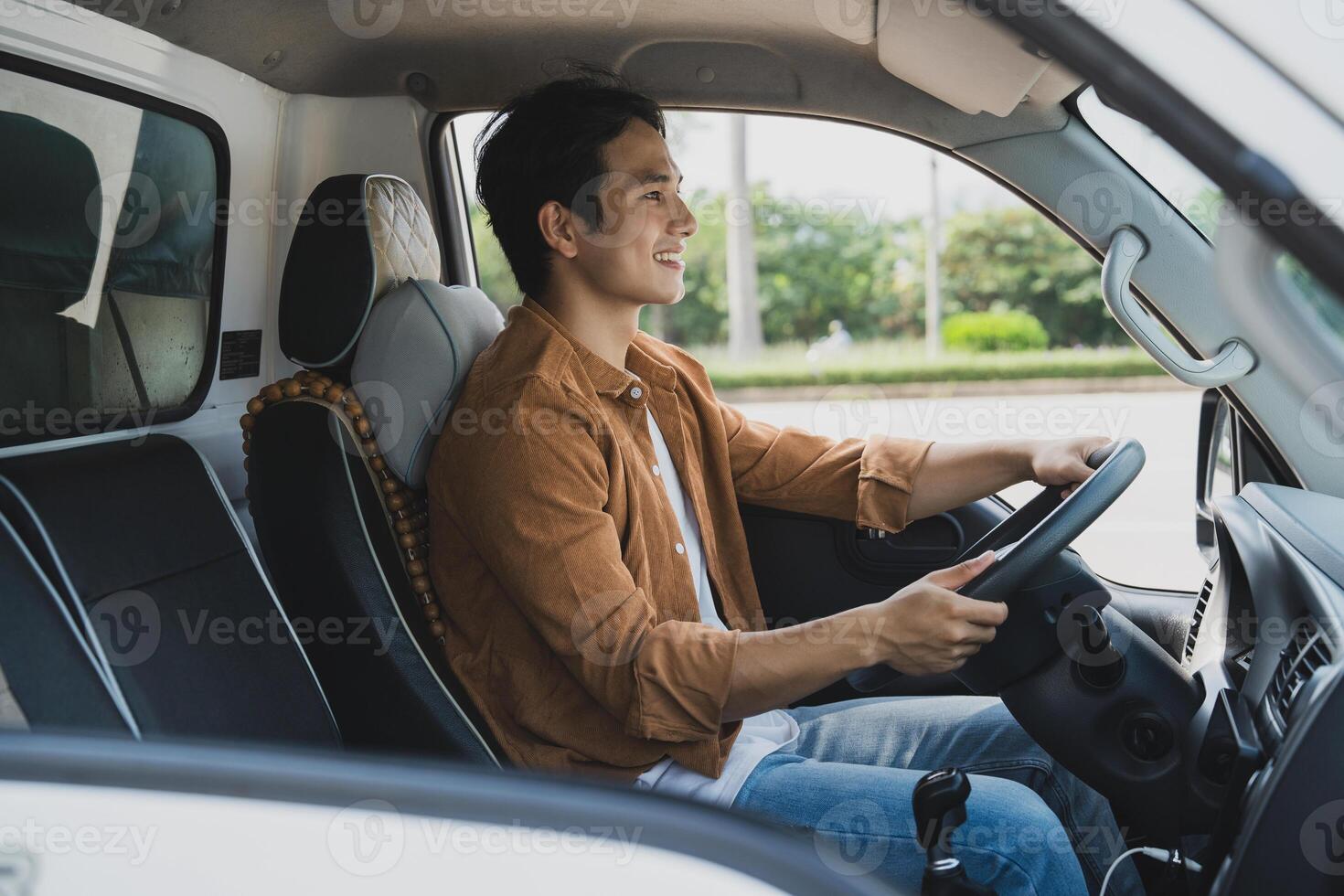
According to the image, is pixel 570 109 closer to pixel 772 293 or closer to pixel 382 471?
pixel 382 471

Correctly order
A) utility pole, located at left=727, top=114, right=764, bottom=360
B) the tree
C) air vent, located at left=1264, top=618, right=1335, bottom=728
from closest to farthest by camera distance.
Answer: air vent, located at left=1264, top=618, right=1335, bottom=728, utility pole, located at left=727, top=114, right=764, bottom=360, the tree

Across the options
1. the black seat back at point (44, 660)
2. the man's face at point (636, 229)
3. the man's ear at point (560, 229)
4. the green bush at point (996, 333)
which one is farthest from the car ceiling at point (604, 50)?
the green bush at point (996, 333)

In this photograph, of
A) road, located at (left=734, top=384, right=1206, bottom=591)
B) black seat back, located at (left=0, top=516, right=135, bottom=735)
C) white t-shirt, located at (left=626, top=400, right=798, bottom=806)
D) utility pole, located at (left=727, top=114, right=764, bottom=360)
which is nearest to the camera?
black seat back, located at (left=0, top=516, right=135, bottom=735)

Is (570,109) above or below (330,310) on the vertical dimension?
above

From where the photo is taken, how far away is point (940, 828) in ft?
4.38

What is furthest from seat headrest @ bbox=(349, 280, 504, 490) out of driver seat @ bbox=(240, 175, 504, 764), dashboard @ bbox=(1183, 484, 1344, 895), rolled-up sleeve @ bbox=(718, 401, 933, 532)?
dashboard @ bbox=(1183, 484, 1344, 895)

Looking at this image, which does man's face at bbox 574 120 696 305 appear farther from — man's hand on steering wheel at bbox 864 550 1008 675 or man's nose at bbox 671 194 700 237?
man's hand on steering wheel at bbox 864 550 1008 675

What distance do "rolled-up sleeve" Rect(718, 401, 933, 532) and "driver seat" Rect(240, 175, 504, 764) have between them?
537 millimetres

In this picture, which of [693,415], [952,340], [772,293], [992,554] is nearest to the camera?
[992,554]

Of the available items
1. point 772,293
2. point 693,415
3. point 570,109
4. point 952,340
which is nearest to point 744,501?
point 693,415

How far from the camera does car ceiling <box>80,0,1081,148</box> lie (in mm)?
1835

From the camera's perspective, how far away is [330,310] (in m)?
1.75

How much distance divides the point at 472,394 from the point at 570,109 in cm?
51

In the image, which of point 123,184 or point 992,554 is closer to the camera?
point 992,554
